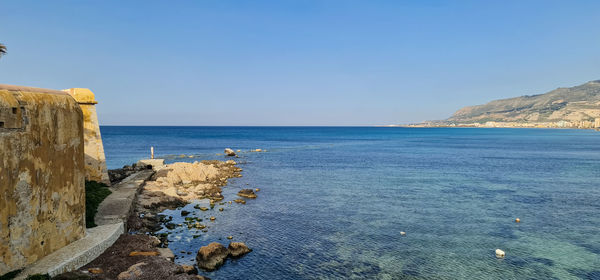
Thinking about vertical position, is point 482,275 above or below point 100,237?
below

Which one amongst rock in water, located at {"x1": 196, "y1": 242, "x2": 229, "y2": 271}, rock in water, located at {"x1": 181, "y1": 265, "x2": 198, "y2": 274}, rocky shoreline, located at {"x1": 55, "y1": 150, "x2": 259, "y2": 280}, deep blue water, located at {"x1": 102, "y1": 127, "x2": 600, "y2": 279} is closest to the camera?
rocky shoreline, located at {"x1": 55, "y1": 150, "x2": 259, "y2": 280}

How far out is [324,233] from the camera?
21.3 metres

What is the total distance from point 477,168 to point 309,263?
43.3 m

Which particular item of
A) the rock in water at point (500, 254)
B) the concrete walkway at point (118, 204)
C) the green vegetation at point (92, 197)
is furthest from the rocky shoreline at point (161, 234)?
the rock in water at point (500, 254)

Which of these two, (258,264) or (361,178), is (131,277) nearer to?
(258,264)

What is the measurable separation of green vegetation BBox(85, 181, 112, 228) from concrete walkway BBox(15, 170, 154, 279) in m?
0.30

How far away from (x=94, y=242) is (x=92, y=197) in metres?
8.67

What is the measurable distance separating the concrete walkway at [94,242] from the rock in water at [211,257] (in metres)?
4.13

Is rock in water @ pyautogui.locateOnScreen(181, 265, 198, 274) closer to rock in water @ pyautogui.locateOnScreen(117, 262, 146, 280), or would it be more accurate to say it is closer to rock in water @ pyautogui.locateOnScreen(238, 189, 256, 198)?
rock in water @ pyautogui.locateOnScreen(117, 262, 146, 280)

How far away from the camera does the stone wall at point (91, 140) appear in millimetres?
27594

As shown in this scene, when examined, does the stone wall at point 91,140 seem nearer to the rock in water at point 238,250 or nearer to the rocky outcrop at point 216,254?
the rocky outcrop at point 216,254

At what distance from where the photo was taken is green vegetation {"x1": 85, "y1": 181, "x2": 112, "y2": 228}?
704 inches

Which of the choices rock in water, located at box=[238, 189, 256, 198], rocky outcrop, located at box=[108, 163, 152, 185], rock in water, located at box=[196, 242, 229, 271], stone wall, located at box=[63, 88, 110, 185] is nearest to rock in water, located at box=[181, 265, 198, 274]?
rock in water, located at box=[196, 242, 229, 271]

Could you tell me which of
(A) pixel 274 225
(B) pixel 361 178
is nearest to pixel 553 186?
(B) pixel 361 178
